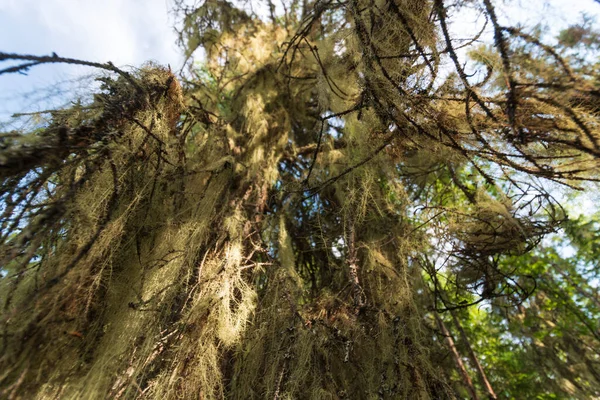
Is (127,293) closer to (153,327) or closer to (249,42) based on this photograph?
(153,327)

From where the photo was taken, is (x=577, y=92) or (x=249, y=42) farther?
(x=249, y=42)

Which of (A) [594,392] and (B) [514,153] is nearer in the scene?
(B) [514,153]

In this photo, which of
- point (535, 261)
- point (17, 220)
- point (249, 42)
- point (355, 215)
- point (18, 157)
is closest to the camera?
point (18, 157)

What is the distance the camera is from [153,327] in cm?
189

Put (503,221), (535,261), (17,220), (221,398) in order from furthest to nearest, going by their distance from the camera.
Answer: (535,261) → (503,221) → (221,398) → (17,220)

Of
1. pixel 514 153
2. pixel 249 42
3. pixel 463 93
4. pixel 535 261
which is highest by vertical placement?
pixel 249 42

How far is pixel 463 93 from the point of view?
1853 mm

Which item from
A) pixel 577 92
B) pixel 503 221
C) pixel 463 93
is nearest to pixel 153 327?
pixel 463 93

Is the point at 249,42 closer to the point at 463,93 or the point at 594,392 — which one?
the point at 463,93

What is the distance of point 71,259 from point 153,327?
576mm

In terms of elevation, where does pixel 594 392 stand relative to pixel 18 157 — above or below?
above

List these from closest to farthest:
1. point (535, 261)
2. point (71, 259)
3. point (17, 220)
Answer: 1. point (17, 220)
2. point (71, 259)
3. point (535, 261)

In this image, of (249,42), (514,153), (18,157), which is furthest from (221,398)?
(249,42)

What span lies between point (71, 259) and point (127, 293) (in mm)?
474
